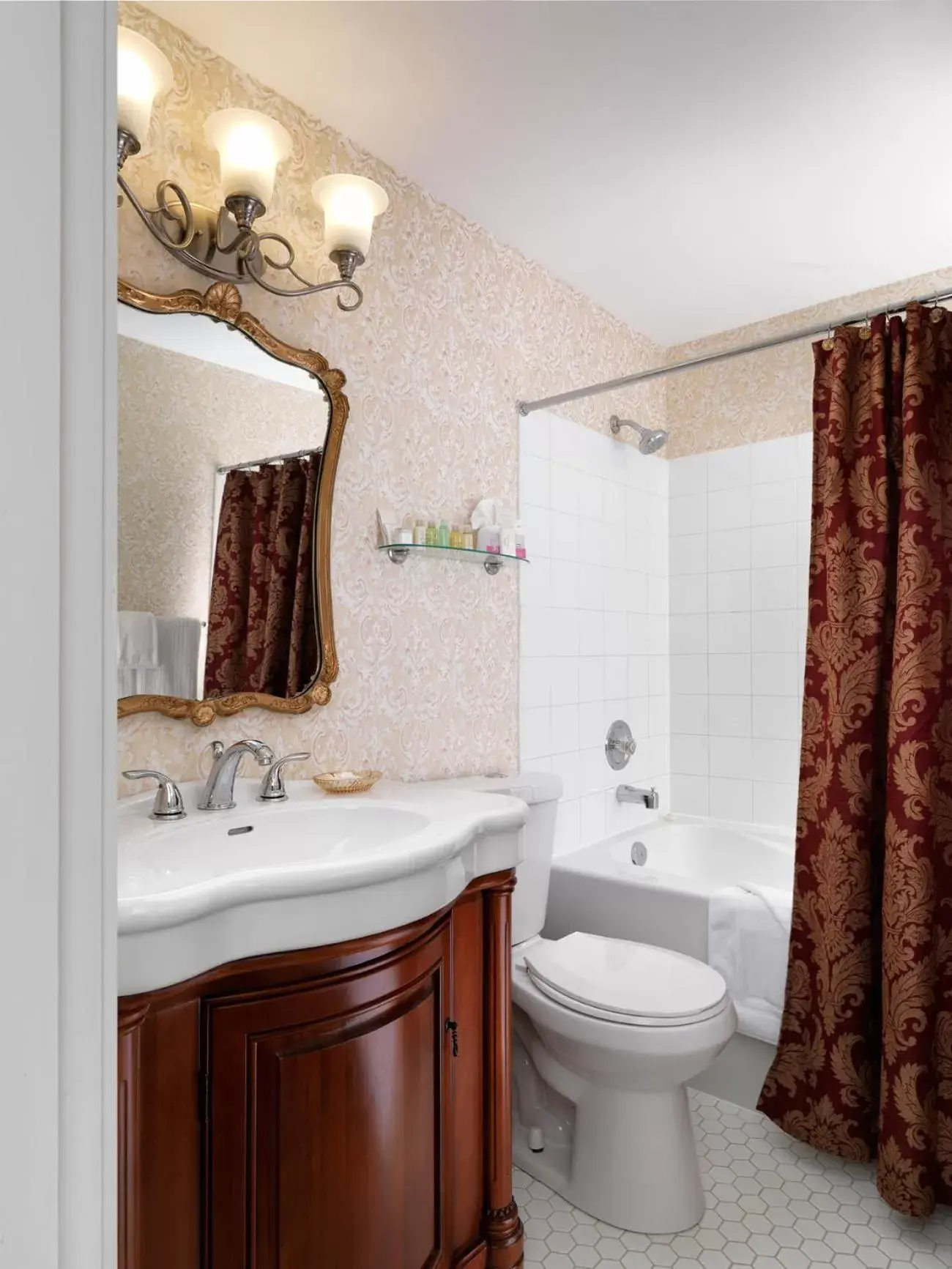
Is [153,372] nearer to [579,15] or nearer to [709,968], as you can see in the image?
[579,15]

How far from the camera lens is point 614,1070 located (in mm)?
1720

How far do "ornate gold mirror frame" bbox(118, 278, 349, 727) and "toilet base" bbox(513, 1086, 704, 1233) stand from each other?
113 centimetres

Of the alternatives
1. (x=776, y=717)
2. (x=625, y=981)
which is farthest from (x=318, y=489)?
(x=776, y=717)

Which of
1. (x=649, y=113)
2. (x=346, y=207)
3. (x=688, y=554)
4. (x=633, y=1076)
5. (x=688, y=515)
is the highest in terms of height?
(x=649, y=113)

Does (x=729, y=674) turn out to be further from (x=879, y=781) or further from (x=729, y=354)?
(x=729, y=354)

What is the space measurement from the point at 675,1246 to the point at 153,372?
209 cm

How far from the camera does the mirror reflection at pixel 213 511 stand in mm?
1537

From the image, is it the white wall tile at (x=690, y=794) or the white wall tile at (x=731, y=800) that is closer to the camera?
the white wall tile at (x=731, y=800)

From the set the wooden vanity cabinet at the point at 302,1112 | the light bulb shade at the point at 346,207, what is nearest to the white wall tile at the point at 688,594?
the light bulb shade at the point at 346,207

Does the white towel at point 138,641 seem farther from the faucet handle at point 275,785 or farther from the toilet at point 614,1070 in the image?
the toilet at point 614,1070

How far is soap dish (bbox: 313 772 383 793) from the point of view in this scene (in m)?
1.72

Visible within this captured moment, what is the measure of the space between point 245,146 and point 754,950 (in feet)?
7.30

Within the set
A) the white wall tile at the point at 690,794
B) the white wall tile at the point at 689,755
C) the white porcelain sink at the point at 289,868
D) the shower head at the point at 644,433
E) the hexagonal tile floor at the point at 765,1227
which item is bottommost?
the hexagonal tile floor at the point at 765,1227

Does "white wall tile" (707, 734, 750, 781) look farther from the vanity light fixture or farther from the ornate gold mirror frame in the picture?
the vanity light fixture
